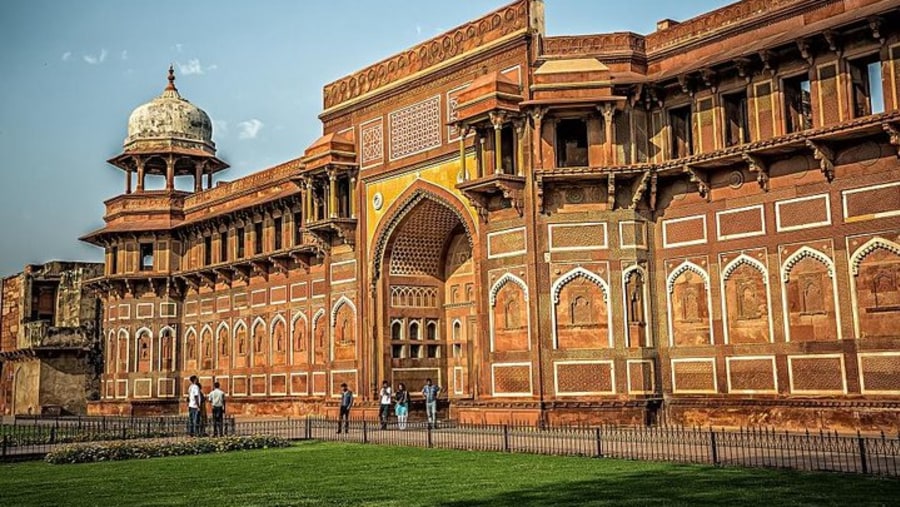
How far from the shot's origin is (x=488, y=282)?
23.5 m

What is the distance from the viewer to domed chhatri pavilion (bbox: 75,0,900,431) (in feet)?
62.4

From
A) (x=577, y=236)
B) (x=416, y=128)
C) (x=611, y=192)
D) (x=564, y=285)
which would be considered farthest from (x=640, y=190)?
(x=416, y=128)

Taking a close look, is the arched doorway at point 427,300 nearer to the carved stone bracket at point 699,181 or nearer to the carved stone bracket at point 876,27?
the carved stone bracket at point 699,181

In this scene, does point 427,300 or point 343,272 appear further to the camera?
point 343,272

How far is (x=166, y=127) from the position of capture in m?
40.5

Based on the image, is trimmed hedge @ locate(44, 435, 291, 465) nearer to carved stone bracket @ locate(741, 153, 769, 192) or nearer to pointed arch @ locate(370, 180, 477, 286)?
pointed arch @ locate(370, 180, 477, 286)

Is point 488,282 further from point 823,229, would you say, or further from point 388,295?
point 823,229

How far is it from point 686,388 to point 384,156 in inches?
422

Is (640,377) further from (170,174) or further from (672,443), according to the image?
(170,174)

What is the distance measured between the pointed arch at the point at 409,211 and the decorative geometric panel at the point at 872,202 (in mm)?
8912

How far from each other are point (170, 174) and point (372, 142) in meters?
15.2

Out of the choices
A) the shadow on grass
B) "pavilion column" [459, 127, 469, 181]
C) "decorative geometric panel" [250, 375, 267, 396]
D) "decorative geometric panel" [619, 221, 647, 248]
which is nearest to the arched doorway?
"pavilion column" [459, 127, 469, 181]

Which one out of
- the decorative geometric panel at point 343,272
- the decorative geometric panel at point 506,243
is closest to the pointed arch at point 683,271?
the decorative geometric panel at point 506,243

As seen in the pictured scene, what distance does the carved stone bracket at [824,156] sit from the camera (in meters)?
19.1
